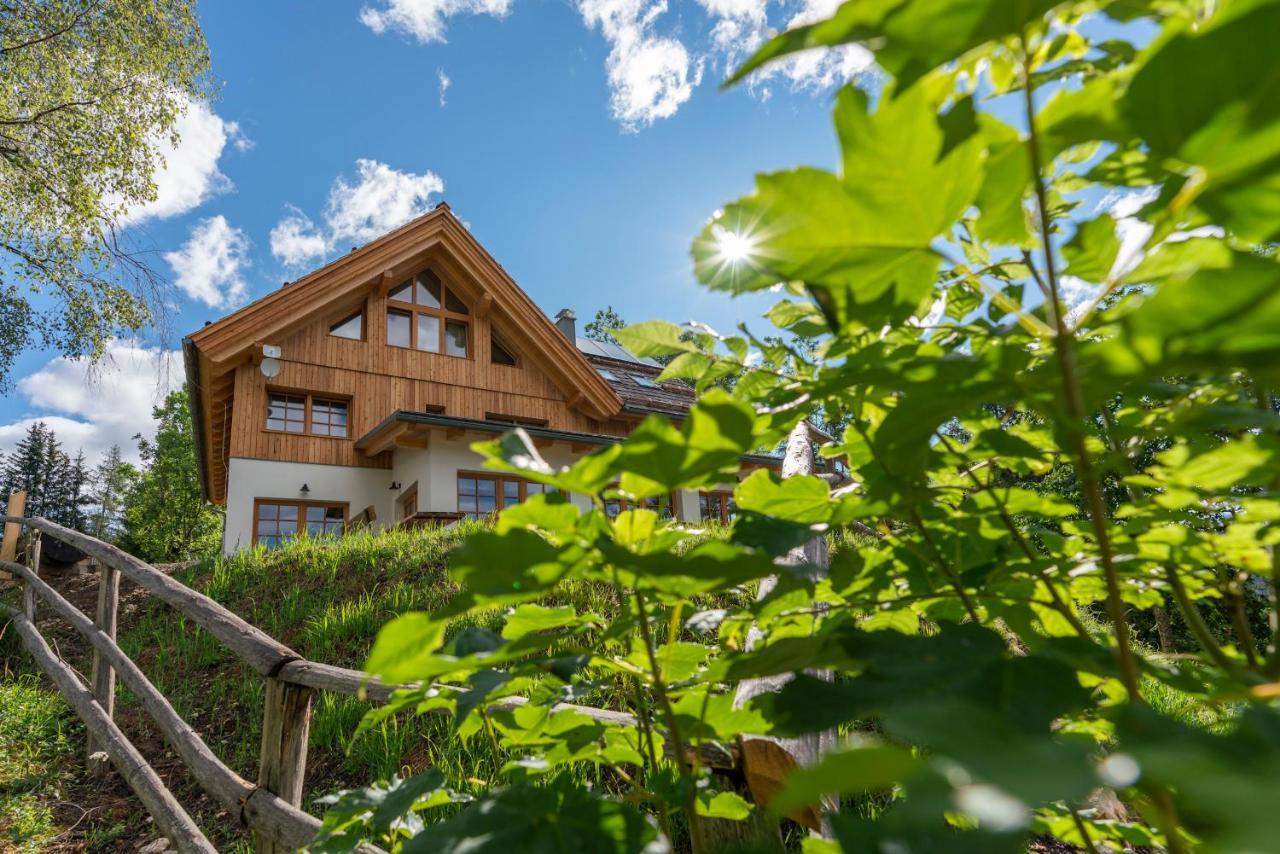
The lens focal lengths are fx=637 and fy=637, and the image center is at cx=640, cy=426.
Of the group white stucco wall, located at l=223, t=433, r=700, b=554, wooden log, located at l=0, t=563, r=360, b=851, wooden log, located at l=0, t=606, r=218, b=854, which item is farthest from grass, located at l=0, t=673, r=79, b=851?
white stucco wall, located at l=223, t=433, r=700, b=554

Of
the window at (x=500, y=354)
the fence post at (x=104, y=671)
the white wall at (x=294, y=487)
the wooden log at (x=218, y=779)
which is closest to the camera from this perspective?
the wooden log at (x=218, y=779)

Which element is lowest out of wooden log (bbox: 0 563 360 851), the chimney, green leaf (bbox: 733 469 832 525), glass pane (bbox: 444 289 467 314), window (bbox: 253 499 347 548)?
wooden log (bbox: 0 563 360 851)

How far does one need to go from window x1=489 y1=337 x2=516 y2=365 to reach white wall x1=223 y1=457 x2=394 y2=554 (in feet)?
10.9

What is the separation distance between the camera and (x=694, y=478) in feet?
1.49

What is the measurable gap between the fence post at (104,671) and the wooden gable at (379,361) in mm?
6426

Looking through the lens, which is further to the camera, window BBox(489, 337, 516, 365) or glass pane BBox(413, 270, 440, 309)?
window BBox(489, 337, 516, 365)

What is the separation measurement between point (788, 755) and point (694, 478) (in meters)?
0.89

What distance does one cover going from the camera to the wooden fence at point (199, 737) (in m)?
1.90

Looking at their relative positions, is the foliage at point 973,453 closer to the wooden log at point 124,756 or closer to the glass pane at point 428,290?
the wooden log at point 124,756

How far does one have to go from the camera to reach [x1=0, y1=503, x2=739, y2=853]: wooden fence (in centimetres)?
190

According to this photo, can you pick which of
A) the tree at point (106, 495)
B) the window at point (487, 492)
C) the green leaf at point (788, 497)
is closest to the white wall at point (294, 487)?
the window at point (487, 492)

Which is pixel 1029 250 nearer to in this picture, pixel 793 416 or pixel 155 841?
pixel 793 416

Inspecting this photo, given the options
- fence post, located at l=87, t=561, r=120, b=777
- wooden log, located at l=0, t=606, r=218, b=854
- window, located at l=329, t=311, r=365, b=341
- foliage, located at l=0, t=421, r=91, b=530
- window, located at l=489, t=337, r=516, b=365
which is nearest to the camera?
wooden log, located at l=0, t=606, r=218, b=854

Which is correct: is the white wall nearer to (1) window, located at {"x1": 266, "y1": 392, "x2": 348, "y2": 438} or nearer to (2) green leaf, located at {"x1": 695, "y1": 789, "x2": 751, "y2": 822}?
(1) window, located at {"x1": 266, "y1": 392, "x2": 348, "y2": 438}
